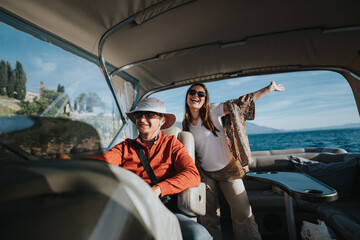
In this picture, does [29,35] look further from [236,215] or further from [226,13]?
[236,215]

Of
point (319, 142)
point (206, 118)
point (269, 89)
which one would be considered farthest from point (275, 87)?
point (319, 142)

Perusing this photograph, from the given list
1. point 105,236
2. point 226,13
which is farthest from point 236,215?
point 226,13

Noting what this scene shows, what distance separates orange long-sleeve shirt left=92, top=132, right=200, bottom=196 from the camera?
4.74ft

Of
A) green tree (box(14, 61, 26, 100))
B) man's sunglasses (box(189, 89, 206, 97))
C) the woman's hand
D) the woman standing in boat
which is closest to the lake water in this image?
the woman's hand

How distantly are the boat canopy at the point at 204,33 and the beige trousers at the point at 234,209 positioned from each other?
4.99 feet

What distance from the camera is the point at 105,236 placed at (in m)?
0.34

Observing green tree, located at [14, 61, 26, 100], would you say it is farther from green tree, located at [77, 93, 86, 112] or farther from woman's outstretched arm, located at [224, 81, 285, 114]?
woman's outstretched arm, located at [224, 81, 285, 114]

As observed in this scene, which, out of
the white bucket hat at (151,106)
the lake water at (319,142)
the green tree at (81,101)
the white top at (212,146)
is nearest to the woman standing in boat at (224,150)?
the white top at (212,146)

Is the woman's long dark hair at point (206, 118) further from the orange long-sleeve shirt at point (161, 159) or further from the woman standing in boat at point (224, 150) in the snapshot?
the orange long-sleeve shirt at point (161, 159)

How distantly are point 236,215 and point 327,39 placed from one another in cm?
223

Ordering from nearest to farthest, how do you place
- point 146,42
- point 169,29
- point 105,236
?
point 105,236, point 169,29, point 146,42

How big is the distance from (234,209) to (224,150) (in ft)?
1.87

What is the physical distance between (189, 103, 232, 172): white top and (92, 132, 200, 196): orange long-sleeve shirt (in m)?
0.43

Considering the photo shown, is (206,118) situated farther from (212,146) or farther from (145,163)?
(145,163)
